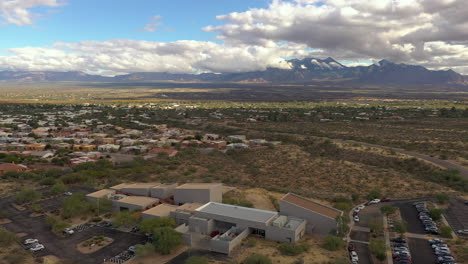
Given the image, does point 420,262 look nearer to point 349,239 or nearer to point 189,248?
point 349,239

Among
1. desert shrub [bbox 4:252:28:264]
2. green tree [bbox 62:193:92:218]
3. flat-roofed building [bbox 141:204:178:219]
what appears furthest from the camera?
green tree [bbox 62:193:92:218]

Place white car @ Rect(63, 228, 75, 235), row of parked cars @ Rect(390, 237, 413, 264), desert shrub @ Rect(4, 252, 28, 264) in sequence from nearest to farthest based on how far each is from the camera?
1. desert shrub @ Rect(4, 252, 28, 264)
2. row of parked cars @ Rect(390, 237, 413, 264)
3. white car @ Rect(63, 228, 75, 235)

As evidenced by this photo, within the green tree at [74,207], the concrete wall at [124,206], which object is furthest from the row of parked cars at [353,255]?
the green tree at [74,207]

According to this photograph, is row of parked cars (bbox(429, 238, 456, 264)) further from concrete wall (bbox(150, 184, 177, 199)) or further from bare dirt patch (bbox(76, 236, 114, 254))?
bare dirt patch (bbox(76, 236, 114, 254))

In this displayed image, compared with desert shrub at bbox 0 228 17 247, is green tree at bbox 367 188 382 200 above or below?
below

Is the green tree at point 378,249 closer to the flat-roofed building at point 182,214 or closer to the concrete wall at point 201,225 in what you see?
the concrete wall at point 201,225

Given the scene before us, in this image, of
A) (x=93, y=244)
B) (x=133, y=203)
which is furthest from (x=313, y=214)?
(x=93, y=244)

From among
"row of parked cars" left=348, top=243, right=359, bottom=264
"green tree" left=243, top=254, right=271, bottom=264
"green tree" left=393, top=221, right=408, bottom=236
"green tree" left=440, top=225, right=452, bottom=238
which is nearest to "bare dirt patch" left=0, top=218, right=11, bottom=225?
"green tree" left=243, top=254, right=271, bottom=264
